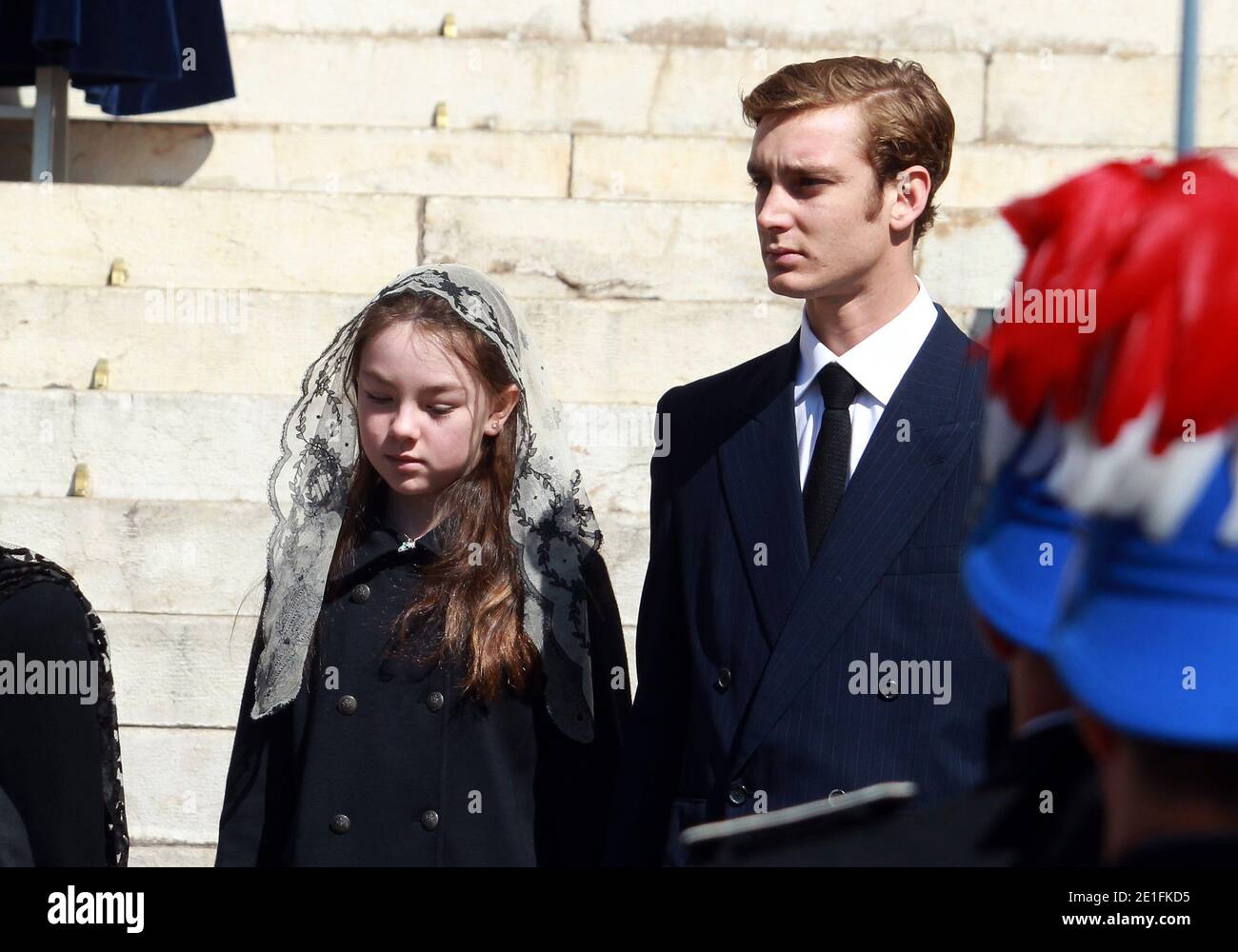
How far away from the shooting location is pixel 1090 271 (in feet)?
3.19

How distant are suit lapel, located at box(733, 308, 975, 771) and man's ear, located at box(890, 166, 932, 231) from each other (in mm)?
342

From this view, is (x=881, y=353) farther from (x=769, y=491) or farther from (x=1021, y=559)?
(x=1021, y=559)

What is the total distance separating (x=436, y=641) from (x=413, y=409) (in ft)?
1.36

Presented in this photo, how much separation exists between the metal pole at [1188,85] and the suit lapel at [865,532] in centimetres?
70

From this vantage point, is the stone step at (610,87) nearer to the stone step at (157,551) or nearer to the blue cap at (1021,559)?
the stone step at (157,551)

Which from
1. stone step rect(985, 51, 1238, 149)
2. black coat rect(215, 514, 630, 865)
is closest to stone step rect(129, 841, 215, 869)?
black coat rect(215, 514, 630, 865)

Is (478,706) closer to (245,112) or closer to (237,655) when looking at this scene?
(237,655)

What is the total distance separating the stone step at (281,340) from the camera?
486 centimetres
